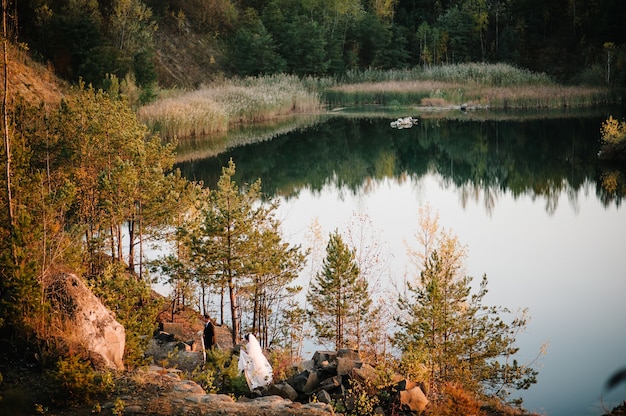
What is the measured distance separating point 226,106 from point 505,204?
982 inches

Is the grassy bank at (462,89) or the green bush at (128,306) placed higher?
the grassy bank at (462,89)

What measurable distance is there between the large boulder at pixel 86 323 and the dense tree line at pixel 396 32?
44.8 meters

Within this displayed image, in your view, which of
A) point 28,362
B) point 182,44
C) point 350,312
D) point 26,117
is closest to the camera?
point 28,362

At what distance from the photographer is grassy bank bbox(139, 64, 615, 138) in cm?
4366

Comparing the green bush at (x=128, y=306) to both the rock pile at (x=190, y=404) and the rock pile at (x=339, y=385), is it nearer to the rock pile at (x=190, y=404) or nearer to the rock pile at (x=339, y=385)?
the rock pile at (x=190, y=404)

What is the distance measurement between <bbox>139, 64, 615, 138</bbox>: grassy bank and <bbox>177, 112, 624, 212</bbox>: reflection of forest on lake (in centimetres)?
460

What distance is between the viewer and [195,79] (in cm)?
6550

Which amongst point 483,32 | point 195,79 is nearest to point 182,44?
point 195,79

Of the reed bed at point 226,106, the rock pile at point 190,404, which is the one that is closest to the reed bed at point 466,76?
the reed bed at point 226,106

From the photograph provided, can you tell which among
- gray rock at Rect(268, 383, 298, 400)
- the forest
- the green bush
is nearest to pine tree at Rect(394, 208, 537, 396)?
the forest

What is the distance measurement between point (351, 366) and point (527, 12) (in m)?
77.9

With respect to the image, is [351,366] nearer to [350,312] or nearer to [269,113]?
[350,312]

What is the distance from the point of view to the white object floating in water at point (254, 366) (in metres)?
11.8

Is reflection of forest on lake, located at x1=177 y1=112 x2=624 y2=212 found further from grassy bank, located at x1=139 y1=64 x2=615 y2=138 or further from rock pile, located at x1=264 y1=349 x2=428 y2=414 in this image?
rock pile, located at x1=264 y1=349 x2=428 y2=414
